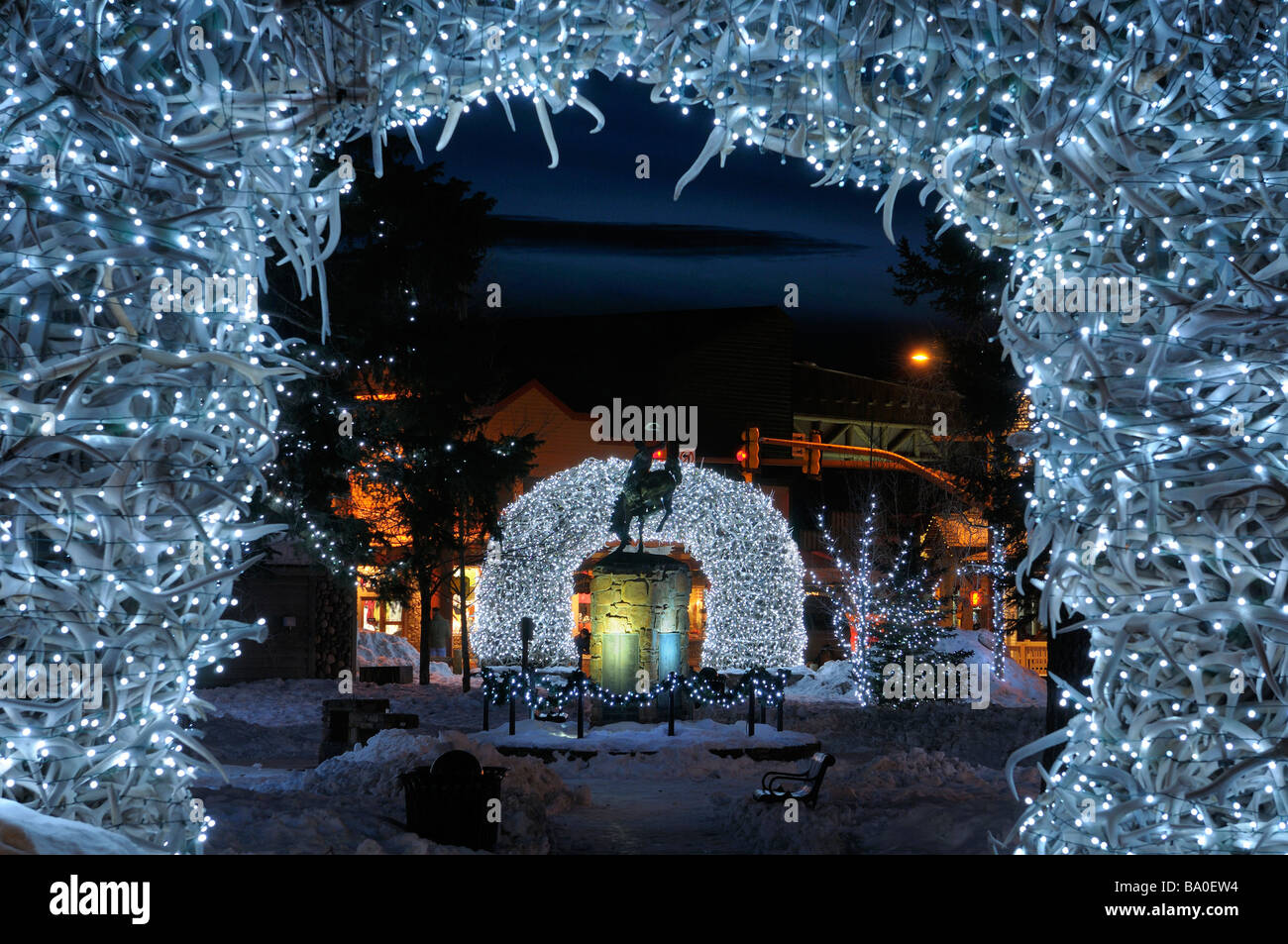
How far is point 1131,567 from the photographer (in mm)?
4898

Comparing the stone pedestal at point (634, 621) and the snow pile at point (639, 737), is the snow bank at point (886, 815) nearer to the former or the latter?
the snow pile at point (639, 737)

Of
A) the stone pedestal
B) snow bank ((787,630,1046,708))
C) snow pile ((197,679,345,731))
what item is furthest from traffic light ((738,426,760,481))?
snow pile ((197,679,345,731))

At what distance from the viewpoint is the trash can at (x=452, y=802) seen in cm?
822

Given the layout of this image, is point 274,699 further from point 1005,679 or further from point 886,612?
point 1005,679

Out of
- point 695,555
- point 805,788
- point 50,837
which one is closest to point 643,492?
point 695,555

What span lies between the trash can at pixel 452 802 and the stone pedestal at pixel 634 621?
8.10 metres

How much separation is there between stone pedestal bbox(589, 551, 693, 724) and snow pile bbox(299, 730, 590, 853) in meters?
5.01

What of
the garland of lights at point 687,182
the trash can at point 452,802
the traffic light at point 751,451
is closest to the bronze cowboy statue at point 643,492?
the traffic light at point 751,451

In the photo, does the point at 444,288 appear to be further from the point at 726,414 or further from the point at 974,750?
the point at 726,414

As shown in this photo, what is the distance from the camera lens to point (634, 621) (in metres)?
16.5

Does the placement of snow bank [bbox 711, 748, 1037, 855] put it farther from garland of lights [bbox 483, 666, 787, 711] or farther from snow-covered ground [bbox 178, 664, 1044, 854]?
garland of lights [bbox 483, 666, 787, 711]

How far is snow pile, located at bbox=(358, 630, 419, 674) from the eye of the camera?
30.3 metres

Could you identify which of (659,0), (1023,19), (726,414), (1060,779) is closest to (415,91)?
(659,0)

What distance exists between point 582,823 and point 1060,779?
5.86 meters
